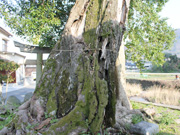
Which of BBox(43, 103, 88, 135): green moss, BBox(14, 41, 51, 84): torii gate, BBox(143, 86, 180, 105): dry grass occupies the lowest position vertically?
BBox(143, 86, 180, 105): dry grass

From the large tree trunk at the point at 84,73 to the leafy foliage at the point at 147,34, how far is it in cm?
426

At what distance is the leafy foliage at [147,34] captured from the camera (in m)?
→ 7.89

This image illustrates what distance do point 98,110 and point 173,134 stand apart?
257 centimetres

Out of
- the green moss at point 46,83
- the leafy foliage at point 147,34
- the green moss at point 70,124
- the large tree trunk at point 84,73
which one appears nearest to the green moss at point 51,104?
the large tree trunk at point 84,73

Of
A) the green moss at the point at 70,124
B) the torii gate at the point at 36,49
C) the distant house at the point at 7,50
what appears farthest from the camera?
the distant house at the point at 7,50

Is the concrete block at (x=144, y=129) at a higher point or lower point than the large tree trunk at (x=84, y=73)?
lower

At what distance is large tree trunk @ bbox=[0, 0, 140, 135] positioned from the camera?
3014 millimetres

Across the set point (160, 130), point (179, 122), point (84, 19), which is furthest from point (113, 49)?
point (179, 122)

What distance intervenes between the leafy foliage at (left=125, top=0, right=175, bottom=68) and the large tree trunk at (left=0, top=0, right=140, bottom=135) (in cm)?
426

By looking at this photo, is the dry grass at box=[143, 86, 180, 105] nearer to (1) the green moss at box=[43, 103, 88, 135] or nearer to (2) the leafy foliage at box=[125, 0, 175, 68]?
(2) the leafy foliage at box=[125, 0, 175, 68]

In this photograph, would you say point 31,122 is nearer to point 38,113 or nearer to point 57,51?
point 38,113

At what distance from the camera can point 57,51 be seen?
4023 mm

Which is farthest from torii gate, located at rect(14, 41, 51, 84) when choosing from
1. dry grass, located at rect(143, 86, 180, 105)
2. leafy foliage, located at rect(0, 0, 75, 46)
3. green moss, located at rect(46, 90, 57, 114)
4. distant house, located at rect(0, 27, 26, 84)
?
distant house, located at rect(0, 27, 26, 84)

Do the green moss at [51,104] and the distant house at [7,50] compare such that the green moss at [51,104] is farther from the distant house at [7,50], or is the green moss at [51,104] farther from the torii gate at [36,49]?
the distant house at [7,50]
